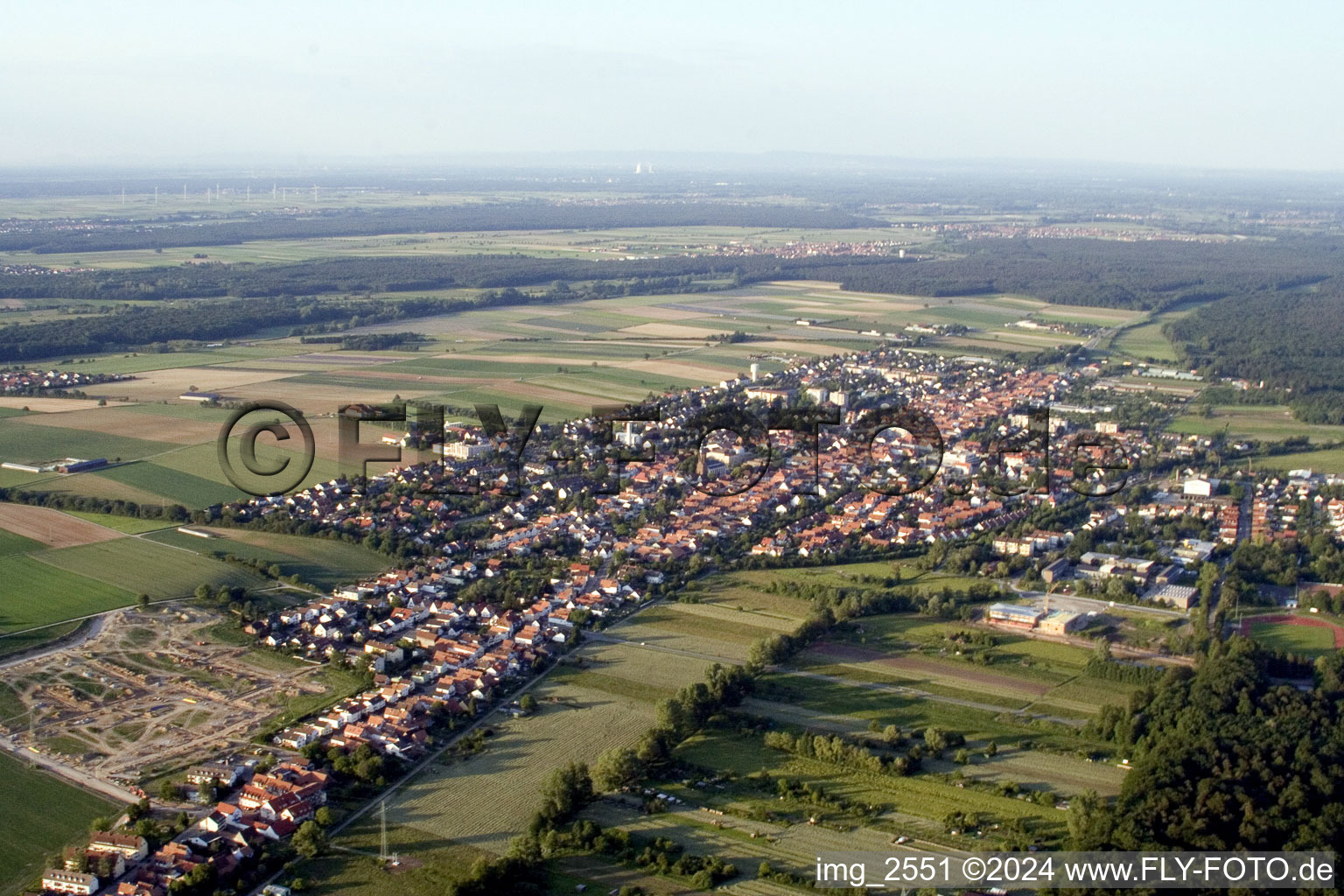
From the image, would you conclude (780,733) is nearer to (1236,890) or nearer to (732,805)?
(732,805)

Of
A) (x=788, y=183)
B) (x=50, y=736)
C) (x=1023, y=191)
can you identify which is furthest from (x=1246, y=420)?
(x=788, y=183)

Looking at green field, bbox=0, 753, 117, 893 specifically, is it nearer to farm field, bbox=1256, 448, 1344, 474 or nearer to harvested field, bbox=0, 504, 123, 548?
harvested field, bbox=0, 504, 123, 548

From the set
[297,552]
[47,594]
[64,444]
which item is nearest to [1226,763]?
[297,552]

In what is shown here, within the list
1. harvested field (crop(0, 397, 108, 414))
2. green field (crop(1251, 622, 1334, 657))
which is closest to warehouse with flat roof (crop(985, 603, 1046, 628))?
green field (crop(1251, 622, 1334, 657))

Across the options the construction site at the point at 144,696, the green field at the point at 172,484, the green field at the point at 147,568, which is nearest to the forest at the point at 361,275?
the green field at the point at 172,484

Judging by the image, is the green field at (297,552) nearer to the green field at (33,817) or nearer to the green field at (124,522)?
the green field at (124,522)

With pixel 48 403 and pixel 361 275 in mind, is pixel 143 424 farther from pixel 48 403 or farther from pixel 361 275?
pixel 361 275

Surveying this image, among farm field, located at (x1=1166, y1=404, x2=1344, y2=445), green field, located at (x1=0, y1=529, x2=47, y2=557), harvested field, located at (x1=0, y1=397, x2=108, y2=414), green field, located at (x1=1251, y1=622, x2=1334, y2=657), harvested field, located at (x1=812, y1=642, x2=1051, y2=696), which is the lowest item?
harvested field, located at (x1=812, y1=642, x2=1051, y2=696)
